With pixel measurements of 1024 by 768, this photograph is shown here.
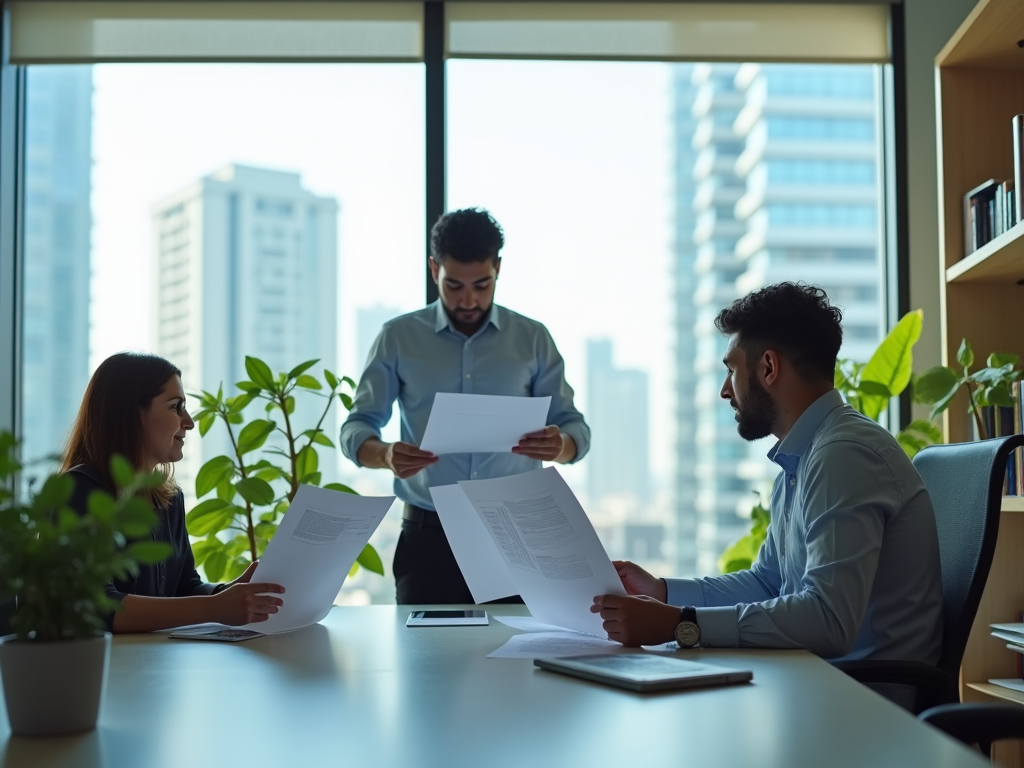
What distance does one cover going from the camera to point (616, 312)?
360 cm

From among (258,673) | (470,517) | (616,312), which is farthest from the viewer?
(616,312)

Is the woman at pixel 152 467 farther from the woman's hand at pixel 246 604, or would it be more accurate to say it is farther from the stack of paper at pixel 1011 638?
the stack of paper at pixel 1011 638

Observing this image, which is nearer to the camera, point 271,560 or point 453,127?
point 271,560

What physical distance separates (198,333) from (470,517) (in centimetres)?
221

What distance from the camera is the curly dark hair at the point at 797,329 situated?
1.79 metres

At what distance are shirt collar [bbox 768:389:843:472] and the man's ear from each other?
8 cm

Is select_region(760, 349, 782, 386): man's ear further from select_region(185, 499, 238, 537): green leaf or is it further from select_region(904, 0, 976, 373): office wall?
select_region(904, 0, 976, 373): office wall

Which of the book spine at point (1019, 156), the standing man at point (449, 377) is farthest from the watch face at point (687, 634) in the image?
the book spine at point (1019, 156)

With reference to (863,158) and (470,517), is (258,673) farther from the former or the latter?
(863,158)

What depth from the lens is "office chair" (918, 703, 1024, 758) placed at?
43.0 inches

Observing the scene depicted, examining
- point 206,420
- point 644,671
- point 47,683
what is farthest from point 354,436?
point 47,683

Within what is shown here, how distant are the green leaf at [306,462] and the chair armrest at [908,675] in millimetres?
2153

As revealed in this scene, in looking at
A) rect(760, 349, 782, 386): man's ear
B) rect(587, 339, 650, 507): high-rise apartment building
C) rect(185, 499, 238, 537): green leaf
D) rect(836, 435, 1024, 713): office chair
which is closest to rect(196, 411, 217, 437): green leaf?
rect(185, 499, 238, 537): green leaf

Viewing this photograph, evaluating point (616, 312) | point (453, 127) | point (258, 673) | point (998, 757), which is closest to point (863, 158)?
point (616, 312)
